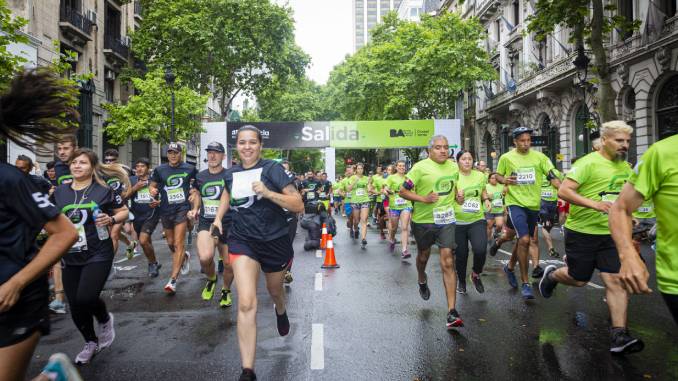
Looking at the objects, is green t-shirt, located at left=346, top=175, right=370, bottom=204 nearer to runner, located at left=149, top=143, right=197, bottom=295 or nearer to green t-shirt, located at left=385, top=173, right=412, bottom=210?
green t-shirt, located at left=385, top=173, right=412, bottom=210

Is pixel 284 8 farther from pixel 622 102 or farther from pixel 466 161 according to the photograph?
pixel 466 161

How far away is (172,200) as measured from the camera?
8.16 m

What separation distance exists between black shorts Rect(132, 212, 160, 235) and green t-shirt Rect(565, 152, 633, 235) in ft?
22.1

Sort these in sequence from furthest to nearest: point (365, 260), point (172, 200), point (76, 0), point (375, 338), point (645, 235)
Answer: point (76, 0) < point (365, 260) < point (172, 200) < point (645, 235) < point (375, 338)

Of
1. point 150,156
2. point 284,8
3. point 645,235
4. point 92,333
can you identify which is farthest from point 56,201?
point 150,156

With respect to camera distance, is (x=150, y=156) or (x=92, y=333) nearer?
(x=92, y=333)

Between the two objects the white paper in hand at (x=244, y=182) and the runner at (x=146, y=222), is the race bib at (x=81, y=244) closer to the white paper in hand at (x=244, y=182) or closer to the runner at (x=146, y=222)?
the white paper in hand at (x=244, y=182)

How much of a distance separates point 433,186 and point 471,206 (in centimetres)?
86

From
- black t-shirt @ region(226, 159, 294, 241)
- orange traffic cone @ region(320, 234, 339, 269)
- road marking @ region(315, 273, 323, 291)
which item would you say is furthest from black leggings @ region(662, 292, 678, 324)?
orange traffic cone @ region(320, 234, 339, 269)

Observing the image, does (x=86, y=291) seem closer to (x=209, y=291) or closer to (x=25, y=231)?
(x=25, y=231)

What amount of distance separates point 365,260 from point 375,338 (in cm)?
575

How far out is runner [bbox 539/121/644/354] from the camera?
15.6 feet

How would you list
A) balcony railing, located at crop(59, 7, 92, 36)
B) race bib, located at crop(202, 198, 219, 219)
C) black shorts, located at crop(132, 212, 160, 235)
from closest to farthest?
race bib, located at crop(202, 198, 219, 219)
black shorts, located at crop(132, 212, 160, 235)
balcony railing, located at crop(59, 7, 92, 36)

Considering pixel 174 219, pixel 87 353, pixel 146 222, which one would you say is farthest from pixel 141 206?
pixel 87 353
